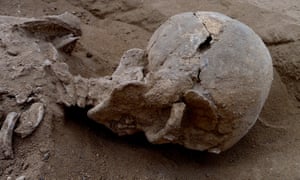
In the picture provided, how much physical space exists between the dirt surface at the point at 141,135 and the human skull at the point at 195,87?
13 cm

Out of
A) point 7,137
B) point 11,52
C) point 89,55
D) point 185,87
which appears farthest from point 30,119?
point 89,55

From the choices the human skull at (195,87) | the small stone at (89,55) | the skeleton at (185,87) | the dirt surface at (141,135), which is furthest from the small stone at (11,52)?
the small stone at (89,55)

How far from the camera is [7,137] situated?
1672mm

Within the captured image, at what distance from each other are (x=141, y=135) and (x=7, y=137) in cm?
58

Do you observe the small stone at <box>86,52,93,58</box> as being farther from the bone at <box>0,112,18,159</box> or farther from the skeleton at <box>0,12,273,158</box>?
the bone at <box>0,112,18,159</box>

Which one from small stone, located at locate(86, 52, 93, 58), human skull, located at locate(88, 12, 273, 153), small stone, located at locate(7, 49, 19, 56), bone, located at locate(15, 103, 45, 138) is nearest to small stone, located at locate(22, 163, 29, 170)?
bone, located at locate(15, 103, 45, 138)

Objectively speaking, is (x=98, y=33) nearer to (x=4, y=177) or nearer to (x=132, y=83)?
(x=132, y=83)

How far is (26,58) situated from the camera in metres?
1.87

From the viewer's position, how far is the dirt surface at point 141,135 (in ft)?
5.69

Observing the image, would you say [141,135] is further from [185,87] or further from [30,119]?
[30,119]

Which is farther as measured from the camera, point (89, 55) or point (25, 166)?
point (89, 55)

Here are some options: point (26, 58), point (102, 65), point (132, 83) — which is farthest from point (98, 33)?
point (132, 83)

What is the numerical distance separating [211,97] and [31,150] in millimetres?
708

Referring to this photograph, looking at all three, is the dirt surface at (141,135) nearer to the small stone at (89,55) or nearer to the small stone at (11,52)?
the small stone at (89,55)
